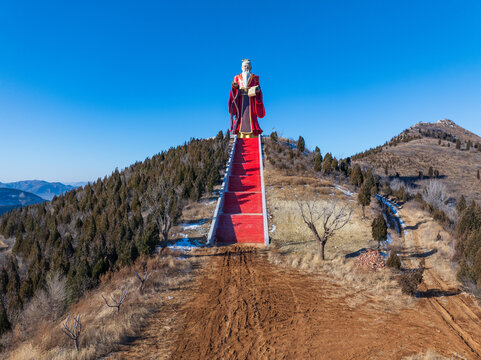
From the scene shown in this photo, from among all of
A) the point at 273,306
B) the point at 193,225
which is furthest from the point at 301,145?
the point at 273,306

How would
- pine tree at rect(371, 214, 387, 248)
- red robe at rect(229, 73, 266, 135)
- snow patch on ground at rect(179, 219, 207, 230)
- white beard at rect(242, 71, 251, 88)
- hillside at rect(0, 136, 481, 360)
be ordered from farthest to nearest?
red robe at rect(229, 73, 266, 135) < white beard at rect(242, 71, 251, 88) < snow patch on ground at rect(179, 219, 207, 230) < pine tree at rect(371, 214, 387, 248) < hillside at rect(0, 136, 481, 360)

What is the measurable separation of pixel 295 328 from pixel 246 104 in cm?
2530

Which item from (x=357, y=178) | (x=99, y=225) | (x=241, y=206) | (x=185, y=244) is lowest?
(x=185, y=244)

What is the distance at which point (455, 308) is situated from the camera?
891 cm

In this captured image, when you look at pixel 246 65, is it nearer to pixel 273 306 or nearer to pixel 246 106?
pixel 246 106

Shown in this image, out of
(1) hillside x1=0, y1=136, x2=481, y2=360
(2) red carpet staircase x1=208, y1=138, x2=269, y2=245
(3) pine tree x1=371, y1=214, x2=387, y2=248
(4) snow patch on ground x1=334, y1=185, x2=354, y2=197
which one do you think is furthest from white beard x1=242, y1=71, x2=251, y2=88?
(3) pine tree x1=371, y1=214, x2=387, y2=248

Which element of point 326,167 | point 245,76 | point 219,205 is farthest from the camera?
point 326,167

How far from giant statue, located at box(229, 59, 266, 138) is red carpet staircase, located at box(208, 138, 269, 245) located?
140 inches

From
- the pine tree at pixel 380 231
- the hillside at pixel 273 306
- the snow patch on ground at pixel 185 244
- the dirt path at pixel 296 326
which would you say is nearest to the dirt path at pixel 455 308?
the hillside at pixel 273 306

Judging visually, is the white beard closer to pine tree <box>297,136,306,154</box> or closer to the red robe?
the red robe

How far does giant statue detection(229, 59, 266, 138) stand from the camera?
28.3 m

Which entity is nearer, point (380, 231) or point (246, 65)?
point (380, 231)

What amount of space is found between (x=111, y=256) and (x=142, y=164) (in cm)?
2380

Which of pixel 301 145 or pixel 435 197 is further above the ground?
pixel 301 145
